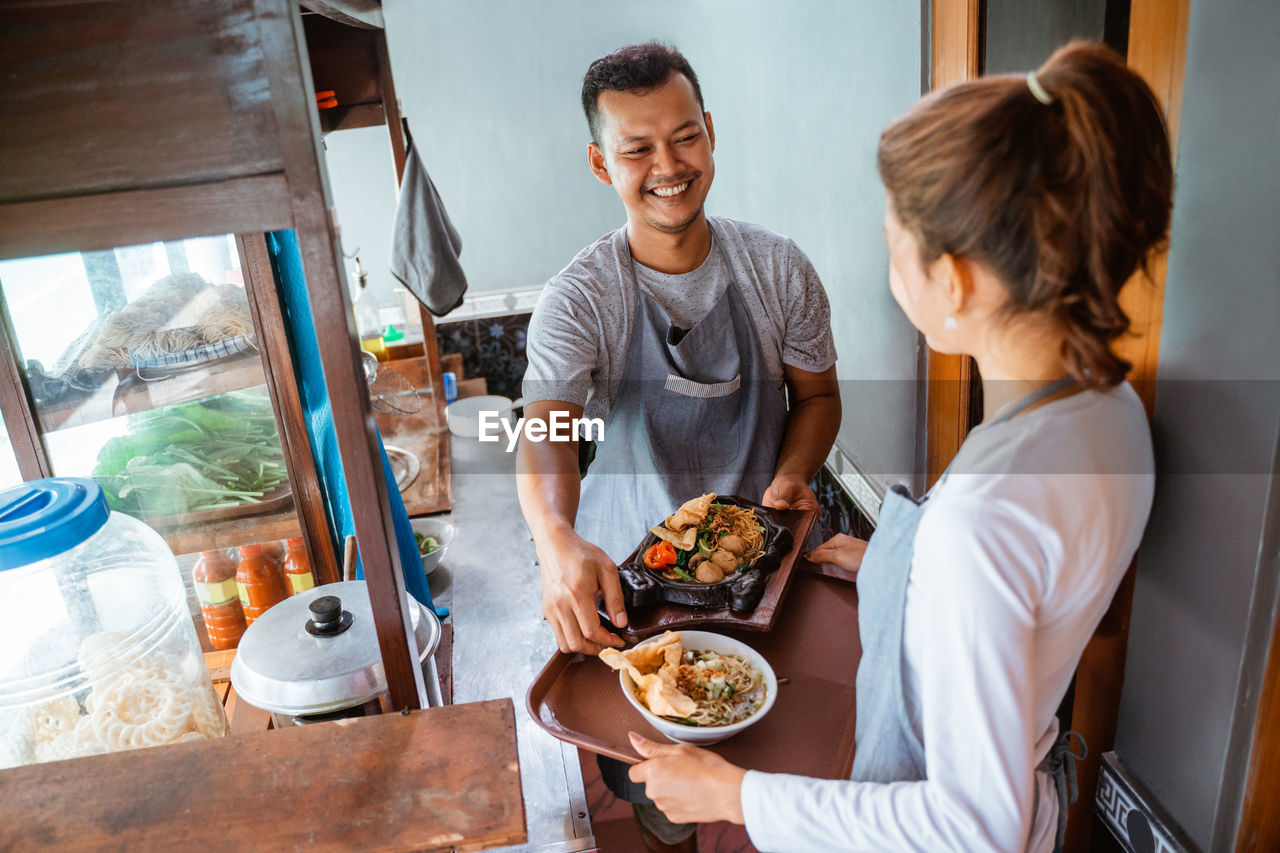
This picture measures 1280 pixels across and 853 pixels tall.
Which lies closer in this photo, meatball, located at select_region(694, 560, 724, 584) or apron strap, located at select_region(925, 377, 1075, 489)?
apron strap, located at select_region(925, 377, 1075, 489)

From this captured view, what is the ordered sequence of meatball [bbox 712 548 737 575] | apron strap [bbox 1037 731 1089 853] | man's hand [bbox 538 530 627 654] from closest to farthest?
1. apron strap [bbox 1037 731 1089 853]
2. man's hand [bbox 538 530 627 654]
3. meatball [bbox 712 548 737 575]

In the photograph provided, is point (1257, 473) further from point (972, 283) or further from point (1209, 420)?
point (972, 283)

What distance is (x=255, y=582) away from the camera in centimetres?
181

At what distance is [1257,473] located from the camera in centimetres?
96

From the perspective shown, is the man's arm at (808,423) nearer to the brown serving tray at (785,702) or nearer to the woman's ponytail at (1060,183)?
the brown serving tray at (785,702)

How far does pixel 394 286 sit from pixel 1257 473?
14.4 ft

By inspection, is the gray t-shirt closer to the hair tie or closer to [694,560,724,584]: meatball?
[694,560,724,584]: meatball

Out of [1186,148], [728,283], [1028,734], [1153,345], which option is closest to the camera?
[1028,734]

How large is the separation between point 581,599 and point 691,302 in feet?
2.84

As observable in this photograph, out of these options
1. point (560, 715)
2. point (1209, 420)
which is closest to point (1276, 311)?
point (1209, 420)

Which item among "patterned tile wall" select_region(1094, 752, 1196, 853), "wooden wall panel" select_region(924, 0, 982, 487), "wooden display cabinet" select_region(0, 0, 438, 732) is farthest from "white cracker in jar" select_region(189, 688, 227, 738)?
"wooden wall panel" select_region(924, 0, 982, 487)

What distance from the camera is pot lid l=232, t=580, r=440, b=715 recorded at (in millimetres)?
1031

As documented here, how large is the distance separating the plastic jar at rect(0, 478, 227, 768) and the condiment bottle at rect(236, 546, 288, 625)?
0.64 meters
